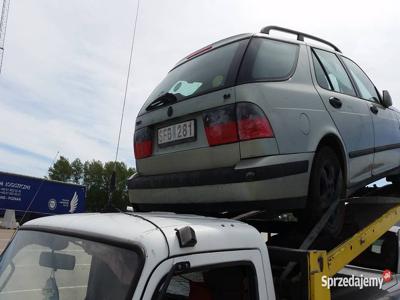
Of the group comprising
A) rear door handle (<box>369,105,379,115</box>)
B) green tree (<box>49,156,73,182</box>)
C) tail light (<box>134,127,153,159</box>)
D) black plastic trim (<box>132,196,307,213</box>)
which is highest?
green tree (<box>49,156,73,182</box>)

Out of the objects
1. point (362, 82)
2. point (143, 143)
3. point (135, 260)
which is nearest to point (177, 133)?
point (143, 143)

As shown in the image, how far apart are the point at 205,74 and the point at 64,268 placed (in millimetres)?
1747

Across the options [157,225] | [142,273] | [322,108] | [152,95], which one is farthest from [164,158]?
[142,273]

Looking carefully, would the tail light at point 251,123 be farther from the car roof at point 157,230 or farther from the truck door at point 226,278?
the truck door at point 226,278

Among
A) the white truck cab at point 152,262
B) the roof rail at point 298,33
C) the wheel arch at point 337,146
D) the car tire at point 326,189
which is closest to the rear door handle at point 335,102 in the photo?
the wheel arch at point 337,146

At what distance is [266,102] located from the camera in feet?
9.67

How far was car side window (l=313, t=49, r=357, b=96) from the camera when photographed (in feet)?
12.1

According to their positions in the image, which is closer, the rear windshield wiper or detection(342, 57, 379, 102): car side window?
the rear windshield wiper

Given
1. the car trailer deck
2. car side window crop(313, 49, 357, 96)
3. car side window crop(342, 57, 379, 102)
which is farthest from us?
car side window crop(342, 57, 379, 102)

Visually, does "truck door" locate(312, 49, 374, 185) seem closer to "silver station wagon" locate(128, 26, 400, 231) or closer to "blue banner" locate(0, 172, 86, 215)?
"silver station wagon" locate(128, 26, 400, 231)

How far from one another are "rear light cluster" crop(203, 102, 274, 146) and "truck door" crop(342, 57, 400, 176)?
1604 millimetres

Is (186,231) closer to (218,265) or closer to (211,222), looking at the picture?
(218,265)

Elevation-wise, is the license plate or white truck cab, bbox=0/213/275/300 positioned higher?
the license plate

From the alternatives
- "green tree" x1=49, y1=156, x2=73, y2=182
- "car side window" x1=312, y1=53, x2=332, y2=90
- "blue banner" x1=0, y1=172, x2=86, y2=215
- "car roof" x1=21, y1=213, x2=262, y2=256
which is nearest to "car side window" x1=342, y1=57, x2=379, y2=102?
"car side window" x1=312, y1=53, x2=332, y2=90
